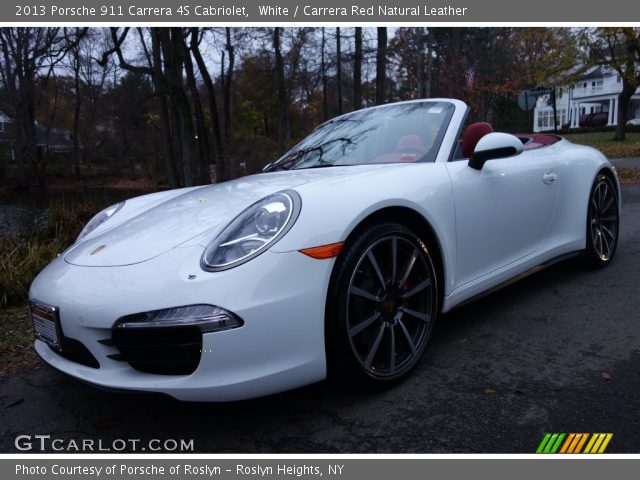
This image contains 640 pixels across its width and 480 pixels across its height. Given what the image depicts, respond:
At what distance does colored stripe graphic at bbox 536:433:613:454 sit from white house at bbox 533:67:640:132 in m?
55.9

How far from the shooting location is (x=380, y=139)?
309cm

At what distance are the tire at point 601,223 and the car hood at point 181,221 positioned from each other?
2.09 meters

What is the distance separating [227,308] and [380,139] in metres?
1.70

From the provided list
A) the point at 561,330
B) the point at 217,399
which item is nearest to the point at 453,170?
Answer: the point at 561,330

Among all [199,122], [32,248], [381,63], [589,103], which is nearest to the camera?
[32,248]

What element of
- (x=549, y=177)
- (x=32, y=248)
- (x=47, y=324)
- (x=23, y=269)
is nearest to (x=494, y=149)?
(x=549, y=177)

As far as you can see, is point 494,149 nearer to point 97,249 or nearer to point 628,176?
point 97,249

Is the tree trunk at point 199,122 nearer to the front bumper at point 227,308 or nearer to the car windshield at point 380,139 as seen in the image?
the car windshield at point 380,139

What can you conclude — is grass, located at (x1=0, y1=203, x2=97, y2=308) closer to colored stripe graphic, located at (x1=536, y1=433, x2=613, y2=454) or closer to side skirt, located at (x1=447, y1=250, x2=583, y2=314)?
side skirt, located at (x1=447, y1=250, x2=583, y2=314)

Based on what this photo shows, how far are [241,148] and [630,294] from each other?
22410mm

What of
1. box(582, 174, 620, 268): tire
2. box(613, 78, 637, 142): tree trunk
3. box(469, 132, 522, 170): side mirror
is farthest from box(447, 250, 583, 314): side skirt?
box(613, 78, 637, 142): tree trunk

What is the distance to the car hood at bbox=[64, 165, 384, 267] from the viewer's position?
213 centimetres

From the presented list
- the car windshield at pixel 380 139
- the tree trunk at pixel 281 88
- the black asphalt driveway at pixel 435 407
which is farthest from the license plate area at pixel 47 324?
the tree trunk at pixel 281 88

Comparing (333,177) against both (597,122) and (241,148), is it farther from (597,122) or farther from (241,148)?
(597,122)
